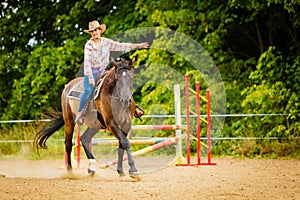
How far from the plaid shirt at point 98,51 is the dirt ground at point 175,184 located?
166cm

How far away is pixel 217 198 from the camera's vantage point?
22.3ft

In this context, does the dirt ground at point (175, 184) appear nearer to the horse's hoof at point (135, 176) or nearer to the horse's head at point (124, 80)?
the horse's hoof at point (135, 176)

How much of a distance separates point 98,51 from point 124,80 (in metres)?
0.91

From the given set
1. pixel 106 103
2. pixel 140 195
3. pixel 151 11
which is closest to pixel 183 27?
pixel 151 11

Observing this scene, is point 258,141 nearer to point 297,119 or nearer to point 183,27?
point 297,119

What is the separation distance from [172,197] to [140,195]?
0.41 metres

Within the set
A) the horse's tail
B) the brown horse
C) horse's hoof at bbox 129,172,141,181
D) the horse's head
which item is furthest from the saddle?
horse's hoof at bbox 129,172,141,181

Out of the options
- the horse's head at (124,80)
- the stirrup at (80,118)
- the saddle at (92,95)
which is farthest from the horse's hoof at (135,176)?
the stirrup at (80,118)

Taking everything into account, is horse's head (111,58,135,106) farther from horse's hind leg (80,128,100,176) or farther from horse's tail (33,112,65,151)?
horse's tail (33,112,65,151)

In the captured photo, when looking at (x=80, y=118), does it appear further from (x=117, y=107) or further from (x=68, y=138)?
(x=68, y=138)

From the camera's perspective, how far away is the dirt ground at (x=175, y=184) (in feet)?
23.3

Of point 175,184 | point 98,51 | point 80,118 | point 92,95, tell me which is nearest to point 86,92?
point 92,95

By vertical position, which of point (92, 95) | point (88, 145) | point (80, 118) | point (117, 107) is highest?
point (92, 95)

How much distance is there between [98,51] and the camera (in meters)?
9.17
